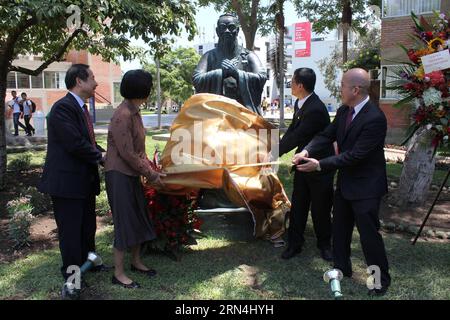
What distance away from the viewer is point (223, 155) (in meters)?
4.18

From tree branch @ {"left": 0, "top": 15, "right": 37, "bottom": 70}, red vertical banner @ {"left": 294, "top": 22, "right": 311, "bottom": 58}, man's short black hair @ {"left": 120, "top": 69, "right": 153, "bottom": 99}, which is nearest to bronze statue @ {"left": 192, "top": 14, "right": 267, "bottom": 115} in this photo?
man's short black hair @ {"left": 120, "top": 69, "right": 153, "bottom": 99}

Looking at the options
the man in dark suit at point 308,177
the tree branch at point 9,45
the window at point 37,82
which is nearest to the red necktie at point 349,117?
the man in dark suit at point 308,177

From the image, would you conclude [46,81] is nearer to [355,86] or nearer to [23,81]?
[23,81]

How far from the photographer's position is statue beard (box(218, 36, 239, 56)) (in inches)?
200

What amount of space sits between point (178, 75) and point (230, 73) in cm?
3680

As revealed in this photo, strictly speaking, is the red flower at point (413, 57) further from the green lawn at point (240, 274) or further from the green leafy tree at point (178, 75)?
the green leafy tree at point (178, 75)

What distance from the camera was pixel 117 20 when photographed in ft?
18.8

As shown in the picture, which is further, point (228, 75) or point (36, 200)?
point (36, 200)

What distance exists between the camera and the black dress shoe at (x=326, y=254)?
4387 millimetres

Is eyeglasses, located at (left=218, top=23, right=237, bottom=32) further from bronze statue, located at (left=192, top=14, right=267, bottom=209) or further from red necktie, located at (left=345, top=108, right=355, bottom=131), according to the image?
red necktie, located at (left=345, top=108, right=355, bottom=131)

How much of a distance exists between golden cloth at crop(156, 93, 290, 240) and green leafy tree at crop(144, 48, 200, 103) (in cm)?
3399

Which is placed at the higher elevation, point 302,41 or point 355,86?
point 302,41

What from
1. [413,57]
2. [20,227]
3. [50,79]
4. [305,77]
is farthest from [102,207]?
[50,79]
